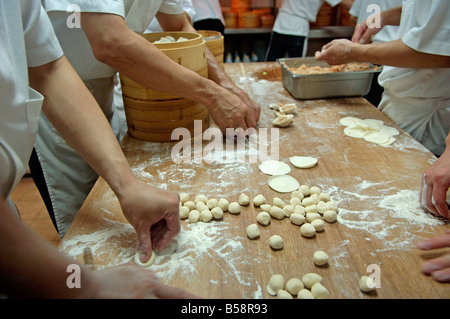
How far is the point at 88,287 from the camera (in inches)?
21.2

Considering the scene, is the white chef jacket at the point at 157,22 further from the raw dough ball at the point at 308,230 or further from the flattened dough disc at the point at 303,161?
the raw dough ball at the point at 308,230

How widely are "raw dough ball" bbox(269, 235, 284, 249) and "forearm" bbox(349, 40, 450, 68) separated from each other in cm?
118

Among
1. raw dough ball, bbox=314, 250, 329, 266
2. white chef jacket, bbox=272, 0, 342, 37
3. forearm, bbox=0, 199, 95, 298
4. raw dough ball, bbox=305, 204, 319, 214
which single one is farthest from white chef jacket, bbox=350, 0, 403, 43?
forearm, bbox=0, 199, 95, 298

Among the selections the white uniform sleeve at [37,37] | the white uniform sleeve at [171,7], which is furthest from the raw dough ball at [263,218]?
the white uniform sleeve at [171,7]

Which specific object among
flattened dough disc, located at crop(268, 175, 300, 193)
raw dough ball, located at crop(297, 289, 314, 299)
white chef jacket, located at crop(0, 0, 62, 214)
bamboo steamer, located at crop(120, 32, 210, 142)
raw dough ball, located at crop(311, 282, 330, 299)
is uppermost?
white chef jacket, located at crop(0, 0, 62, 214)

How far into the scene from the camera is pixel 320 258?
0.85 meters

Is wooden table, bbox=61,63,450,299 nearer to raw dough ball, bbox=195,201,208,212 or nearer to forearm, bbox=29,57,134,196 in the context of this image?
raw dough ball, bbox=195,201,208,212

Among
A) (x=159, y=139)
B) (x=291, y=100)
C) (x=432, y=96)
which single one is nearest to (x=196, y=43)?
(x=159, y=139)

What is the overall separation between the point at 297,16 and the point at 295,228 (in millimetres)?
3698

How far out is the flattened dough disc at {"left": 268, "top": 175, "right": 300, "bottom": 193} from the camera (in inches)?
47.1

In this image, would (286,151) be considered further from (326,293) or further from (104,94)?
(104,94)

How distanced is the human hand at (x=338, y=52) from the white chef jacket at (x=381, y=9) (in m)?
0.86

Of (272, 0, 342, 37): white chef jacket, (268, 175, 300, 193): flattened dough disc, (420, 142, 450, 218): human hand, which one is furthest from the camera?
(272, 0, 342, 37): white chef jacket

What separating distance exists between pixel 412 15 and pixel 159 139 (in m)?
1.46
